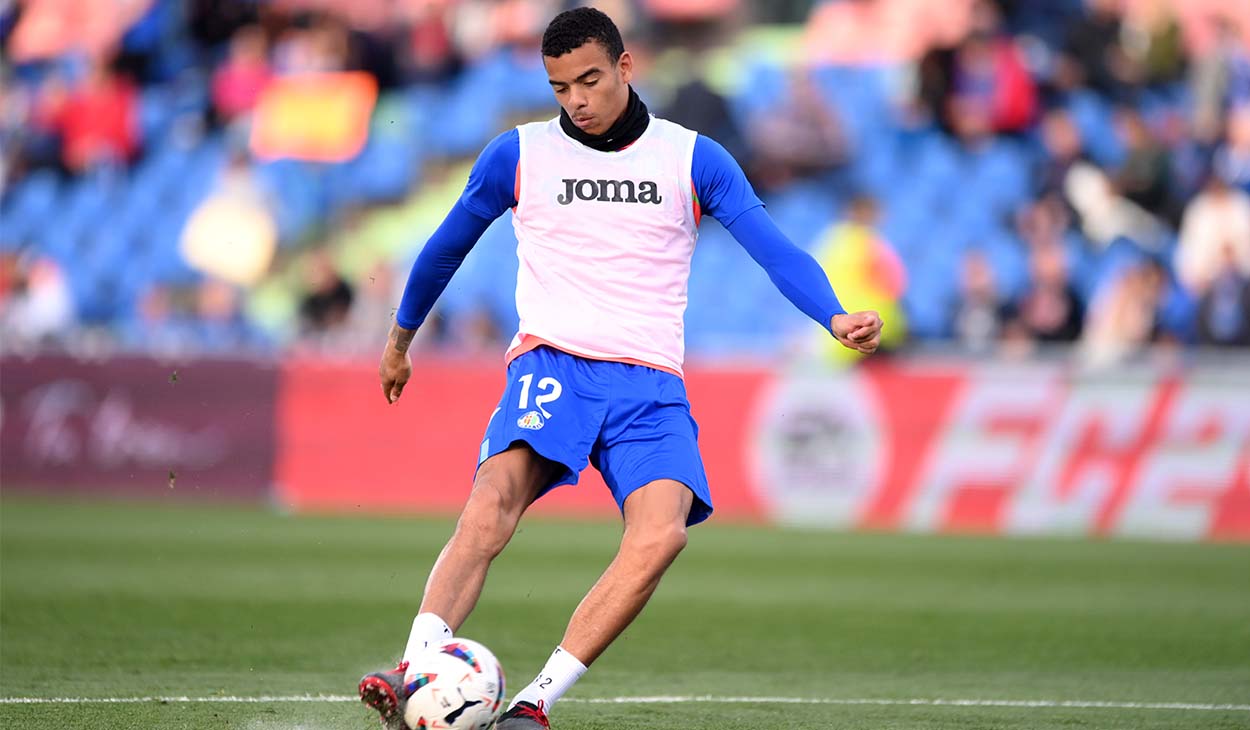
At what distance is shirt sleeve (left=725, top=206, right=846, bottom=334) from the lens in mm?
5727

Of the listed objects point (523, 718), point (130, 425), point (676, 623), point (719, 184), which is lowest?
point (130, 425)

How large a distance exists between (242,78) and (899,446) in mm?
10116

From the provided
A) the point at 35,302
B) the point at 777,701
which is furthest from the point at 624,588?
the point at 35,302

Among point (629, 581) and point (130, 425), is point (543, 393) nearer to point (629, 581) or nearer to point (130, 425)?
point (629, 581)

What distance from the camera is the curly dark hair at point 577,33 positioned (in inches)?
221

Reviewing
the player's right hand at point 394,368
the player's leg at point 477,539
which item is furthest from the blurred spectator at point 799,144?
the player's leg at point 477,539

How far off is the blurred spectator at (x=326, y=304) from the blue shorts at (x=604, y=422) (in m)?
12.4

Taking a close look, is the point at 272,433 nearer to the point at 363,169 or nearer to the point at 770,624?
the point at 363,169

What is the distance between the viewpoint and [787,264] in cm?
579

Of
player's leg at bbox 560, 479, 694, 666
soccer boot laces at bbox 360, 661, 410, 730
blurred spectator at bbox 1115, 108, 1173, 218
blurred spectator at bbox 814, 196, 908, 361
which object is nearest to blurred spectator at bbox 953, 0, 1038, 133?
blurred spectator at bbox 1115, 108, 1173, 218

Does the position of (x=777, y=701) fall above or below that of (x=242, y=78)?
below

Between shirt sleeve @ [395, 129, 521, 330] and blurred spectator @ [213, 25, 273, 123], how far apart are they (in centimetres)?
1602

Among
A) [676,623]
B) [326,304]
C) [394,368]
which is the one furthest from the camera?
[326,304]

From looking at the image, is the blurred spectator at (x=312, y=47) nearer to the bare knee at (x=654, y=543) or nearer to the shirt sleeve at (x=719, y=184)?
the shirt sleeve at (x=719, y=184)
